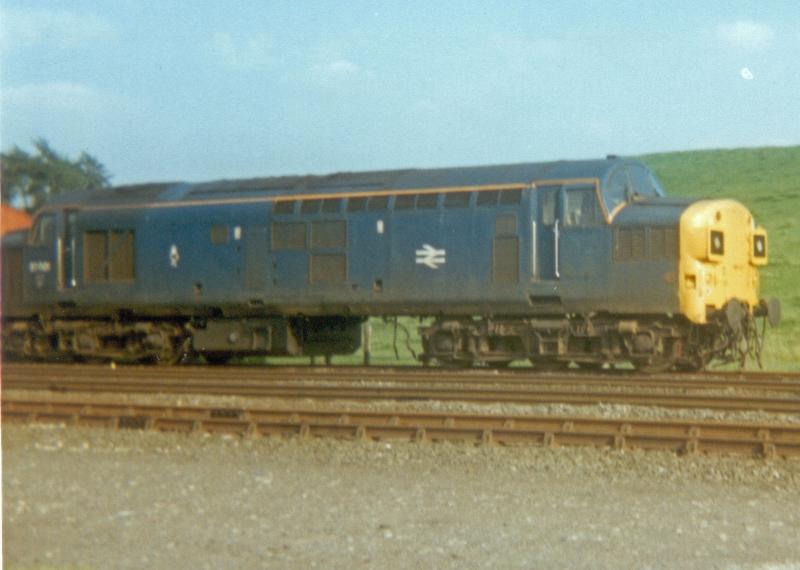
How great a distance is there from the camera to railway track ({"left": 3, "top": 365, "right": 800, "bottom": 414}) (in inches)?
539

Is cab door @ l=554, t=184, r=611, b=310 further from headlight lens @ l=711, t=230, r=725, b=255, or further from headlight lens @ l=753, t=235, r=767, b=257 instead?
headlight lens @ l=753, t=235, r=767, b=257

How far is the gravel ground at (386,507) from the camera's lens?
6.96 metres

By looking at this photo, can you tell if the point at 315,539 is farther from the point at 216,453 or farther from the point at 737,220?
the point at 737,220

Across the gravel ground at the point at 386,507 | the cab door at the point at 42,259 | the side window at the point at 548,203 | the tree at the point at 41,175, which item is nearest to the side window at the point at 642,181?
the side window at the point at 548,203

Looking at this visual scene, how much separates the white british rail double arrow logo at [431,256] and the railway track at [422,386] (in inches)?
68.7

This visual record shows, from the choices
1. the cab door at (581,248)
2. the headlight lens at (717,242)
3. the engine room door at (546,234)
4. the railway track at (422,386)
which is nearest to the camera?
the railway track at (422,386)

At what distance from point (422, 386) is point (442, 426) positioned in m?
4.15

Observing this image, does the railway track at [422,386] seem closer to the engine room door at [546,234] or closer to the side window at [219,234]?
the engine room door at [546,234]

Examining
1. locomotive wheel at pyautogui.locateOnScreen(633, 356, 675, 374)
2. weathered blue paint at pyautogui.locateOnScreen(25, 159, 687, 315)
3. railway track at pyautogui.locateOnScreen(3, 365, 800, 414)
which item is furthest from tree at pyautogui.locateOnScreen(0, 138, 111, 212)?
locomotive wheel at pyautogui.locateOnScreen(633, 356, 675, 374)

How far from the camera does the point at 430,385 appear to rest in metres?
16.2

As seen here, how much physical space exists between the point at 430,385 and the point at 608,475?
6.51 meters

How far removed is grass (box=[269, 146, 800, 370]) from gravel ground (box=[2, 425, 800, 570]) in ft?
39.0

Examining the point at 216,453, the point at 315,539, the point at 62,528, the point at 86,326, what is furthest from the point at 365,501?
the point at 86,326

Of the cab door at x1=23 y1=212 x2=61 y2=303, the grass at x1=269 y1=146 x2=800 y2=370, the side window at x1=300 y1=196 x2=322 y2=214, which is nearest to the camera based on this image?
the side window at x1=300 y1=196 x2=322 y2=214
